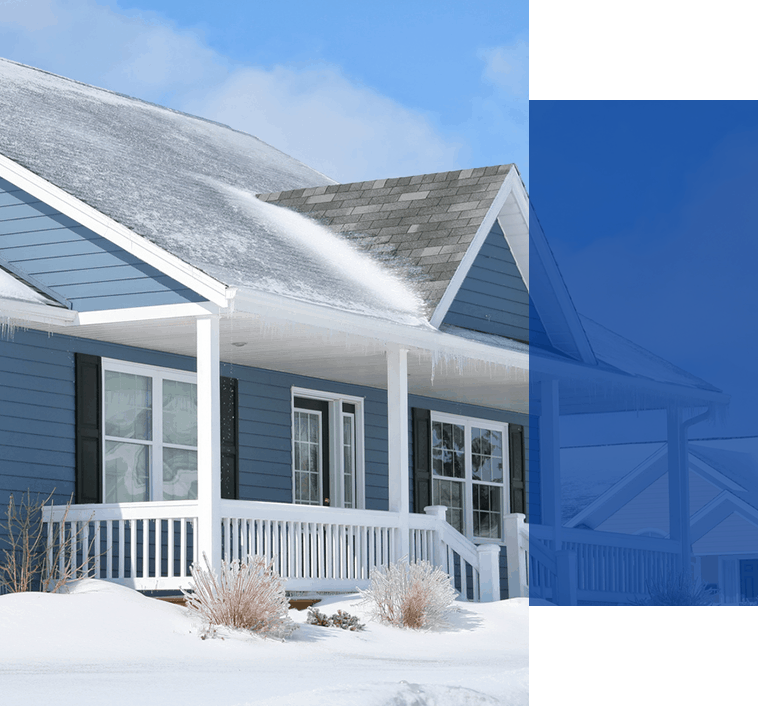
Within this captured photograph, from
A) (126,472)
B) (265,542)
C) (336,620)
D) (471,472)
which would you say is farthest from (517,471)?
(336,620)

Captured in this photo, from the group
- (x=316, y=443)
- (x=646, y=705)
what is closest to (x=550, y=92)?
(x=646, y=705)

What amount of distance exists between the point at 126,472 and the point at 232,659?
4207 millimetres

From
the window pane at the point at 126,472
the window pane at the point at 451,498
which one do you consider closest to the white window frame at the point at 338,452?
the window pane at the point at 451,498

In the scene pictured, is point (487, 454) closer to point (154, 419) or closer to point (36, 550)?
point (154, 419)

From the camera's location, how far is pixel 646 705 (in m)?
8.47

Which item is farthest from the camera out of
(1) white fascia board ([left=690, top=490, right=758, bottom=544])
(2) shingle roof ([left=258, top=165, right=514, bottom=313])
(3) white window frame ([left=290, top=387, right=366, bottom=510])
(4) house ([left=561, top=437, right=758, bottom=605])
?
(1) white fascia board ([left=690, top=490, right=758, bottom=544])

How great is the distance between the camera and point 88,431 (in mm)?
13422

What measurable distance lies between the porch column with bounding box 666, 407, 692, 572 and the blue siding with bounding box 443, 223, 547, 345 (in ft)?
7.97

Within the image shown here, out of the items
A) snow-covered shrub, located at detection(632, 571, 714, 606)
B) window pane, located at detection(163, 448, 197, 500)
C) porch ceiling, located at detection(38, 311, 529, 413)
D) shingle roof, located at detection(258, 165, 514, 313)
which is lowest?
snow-covered shrub, located at detection(632, 571, 714, 606)

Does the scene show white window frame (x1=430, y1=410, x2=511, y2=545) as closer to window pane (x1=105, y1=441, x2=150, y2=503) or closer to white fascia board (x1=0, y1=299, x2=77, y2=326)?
window pane (x1=105, y1=441, x2=150, y2=503)

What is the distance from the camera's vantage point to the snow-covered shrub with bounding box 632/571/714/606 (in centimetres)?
1672

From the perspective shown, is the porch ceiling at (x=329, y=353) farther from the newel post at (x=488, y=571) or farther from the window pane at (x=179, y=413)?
the newel post at (x=488, y=571)

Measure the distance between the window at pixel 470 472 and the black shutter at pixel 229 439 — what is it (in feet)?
12.9

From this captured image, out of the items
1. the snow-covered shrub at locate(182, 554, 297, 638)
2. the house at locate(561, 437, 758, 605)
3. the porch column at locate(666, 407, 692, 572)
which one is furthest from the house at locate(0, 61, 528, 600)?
the house at locate(561, 437, 758, 605)
